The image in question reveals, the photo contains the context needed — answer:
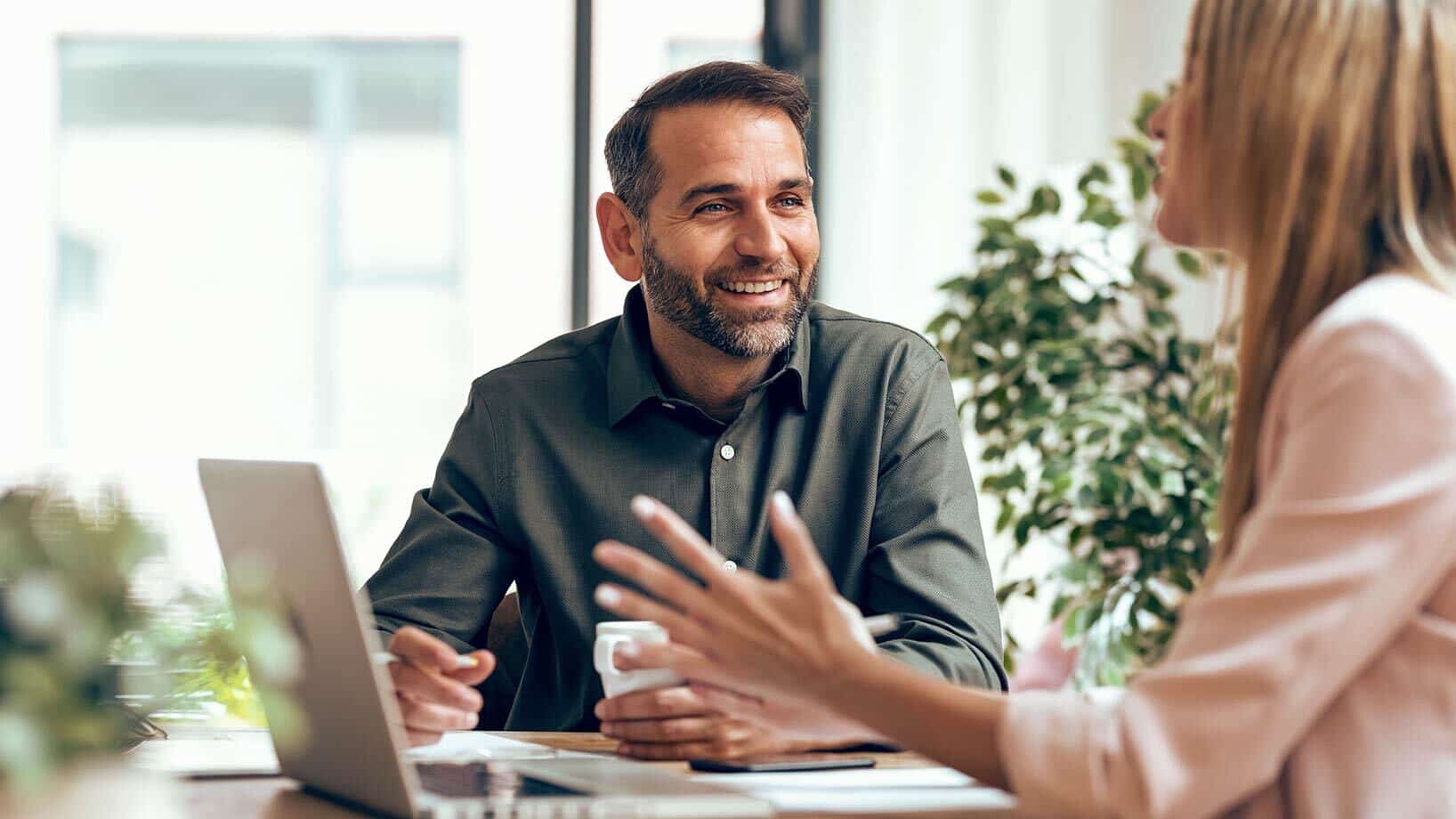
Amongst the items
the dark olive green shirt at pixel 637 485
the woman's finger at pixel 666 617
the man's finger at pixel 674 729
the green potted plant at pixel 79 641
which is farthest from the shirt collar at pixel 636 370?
the green potted plant at pixel 79 641

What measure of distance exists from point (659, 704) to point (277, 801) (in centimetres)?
30

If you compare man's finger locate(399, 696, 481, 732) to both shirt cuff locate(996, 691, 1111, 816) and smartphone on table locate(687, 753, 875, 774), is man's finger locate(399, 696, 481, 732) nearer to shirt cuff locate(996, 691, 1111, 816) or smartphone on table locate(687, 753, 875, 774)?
smartphone on table locate(687, 753, 875, 774)

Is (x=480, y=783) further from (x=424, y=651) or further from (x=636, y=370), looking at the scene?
(x=636, y=370)

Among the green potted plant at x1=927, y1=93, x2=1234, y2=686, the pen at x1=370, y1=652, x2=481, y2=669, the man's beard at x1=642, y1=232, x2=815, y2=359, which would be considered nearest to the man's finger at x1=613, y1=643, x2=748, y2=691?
the pen at x1=370, y1=652, x2=481, y2=669

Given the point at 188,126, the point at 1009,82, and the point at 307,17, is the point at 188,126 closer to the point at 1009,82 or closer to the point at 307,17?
the point at 307,17

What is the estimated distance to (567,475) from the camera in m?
1.74

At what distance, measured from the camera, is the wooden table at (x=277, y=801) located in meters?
0.98

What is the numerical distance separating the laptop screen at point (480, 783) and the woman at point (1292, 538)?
11 cm

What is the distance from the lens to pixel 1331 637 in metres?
0.81

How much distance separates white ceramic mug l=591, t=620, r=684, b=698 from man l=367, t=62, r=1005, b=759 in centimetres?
40

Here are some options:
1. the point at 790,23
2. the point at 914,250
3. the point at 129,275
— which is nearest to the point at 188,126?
the point at 129,275

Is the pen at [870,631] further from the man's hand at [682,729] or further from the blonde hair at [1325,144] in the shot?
the blonde hair at [1325,144]

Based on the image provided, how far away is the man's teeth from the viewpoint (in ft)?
5.96

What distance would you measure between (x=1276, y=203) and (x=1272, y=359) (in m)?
0.10
